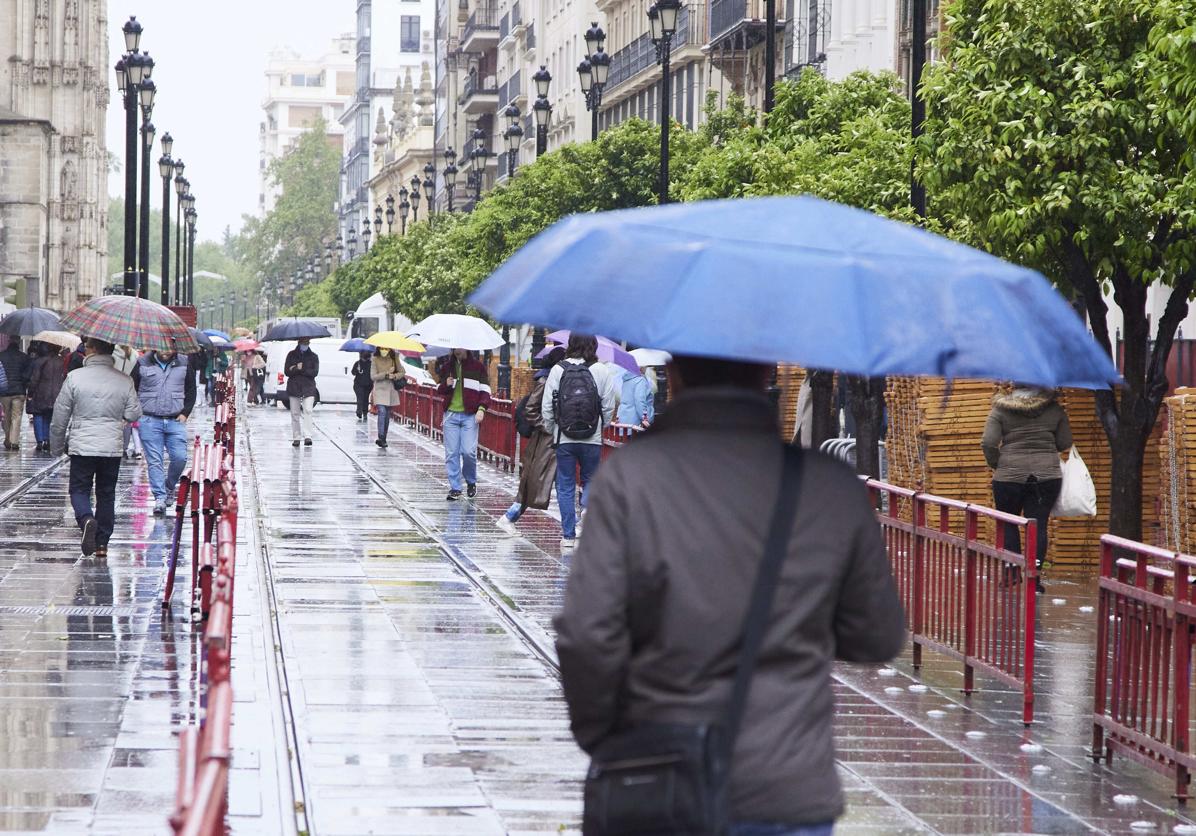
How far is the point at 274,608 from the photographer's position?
14219mm

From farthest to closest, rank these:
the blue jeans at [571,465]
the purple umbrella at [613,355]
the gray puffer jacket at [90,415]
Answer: the purple umbrella at [613,355] → the blue jeans at [571,465] → the gray puffer jacket at [90,415]

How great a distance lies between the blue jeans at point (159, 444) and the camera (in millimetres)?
21281

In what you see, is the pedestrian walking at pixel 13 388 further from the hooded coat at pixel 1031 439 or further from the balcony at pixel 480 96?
Answer: the balcony at pixel 480 96

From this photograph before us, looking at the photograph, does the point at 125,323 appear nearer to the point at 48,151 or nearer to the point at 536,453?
the point at 536,453

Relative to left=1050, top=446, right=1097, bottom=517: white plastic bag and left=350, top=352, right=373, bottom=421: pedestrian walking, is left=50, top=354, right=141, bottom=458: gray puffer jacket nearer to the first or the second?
left=1050, top=446, right=1097, bottom=517: white plastic bag

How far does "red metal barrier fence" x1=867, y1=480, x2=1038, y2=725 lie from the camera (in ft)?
34.8

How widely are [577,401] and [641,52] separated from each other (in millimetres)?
52489

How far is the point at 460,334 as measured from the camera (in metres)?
25.3

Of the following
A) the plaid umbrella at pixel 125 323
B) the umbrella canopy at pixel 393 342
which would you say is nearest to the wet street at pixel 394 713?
the plaid umbrella at pixel 125 323

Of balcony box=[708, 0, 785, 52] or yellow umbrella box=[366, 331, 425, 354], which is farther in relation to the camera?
balcony box=[708, 0, 785, 52]

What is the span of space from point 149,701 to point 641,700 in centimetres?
642

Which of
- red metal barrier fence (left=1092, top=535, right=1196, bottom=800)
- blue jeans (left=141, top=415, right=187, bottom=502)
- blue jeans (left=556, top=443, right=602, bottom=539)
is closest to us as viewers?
red metal barrier fence (left=1092, top=535, right=1196, bottom=800)

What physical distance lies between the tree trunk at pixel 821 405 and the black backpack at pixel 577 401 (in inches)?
275

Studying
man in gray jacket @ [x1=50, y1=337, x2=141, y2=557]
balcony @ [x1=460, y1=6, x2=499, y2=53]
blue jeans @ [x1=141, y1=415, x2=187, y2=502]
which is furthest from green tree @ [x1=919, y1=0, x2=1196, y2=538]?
balcony @ [x1=460, y1=6, x2=499, y2=53]
